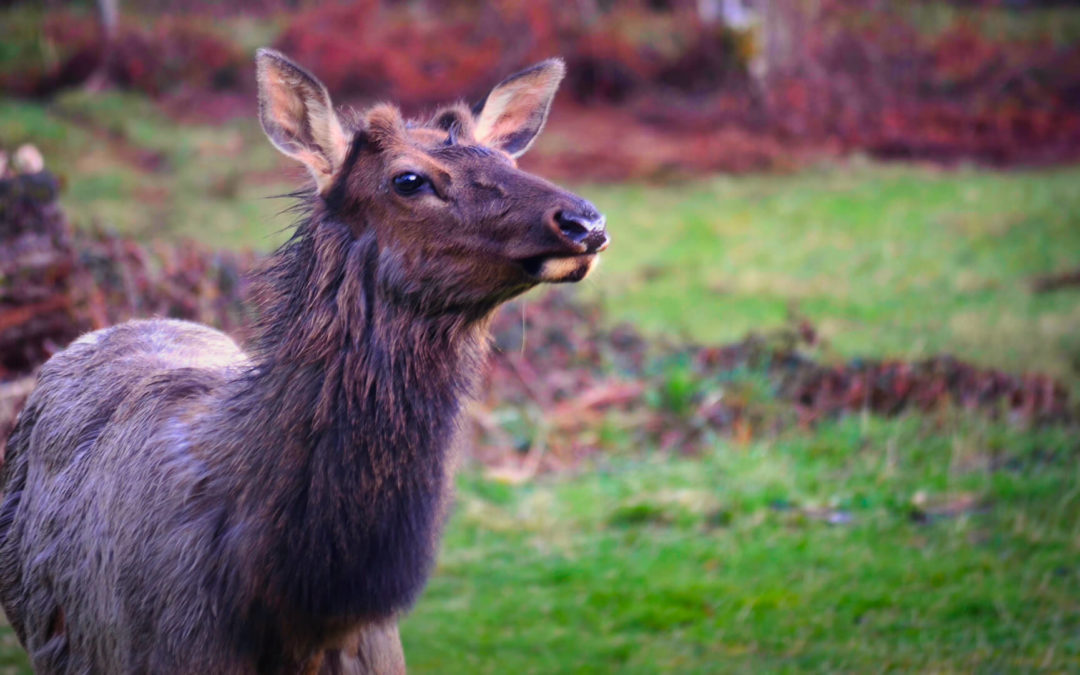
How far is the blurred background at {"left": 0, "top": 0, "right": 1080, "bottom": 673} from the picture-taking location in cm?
602

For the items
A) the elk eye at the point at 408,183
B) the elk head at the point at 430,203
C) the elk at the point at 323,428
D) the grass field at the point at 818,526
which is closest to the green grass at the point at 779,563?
the grass field at the point at 818,526

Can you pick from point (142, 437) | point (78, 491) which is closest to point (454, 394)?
point (142, 437)

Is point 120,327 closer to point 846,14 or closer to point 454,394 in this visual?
point 454,394

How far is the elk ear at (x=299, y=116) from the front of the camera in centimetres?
389

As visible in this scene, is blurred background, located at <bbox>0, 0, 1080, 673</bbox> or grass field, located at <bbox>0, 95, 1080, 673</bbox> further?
blurred background, located at <bbox>0, 0, 1080, 673</bbox>

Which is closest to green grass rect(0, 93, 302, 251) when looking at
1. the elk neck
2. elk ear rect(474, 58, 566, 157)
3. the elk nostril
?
elk ear rect(474, 58, 566, 157)

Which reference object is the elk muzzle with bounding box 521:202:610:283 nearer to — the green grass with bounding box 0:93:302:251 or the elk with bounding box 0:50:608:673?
the elk with bounding box 0:50:608:673

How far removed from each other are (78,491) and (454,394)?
5.20 ft

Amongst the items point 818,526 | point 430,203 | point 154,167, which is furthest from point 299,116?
point 154,167

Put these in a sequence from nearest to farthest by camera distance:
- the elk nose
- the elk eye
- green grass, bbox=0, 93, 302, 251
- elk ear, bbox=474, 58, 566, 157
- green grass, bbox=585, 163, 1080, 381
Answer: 1. the elk nose
2. the elk eye
3. elk ear, bbox=474, 58, 566, 157
4. green grass, bbox=585, 163, 1080, 381
5. green grass, bbox=0, 93, 302, 251

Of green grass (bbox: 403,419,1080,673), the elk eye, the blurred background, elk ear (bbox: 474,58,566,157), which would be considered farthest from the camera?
the blurred background

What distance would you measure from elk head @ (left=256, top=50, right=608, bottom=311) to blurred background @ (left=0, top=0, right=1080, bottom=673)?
322mm

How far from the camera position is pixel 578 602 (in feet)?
20.3

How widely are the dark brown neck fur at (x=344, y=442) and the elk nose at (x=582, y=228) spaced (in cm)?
49
